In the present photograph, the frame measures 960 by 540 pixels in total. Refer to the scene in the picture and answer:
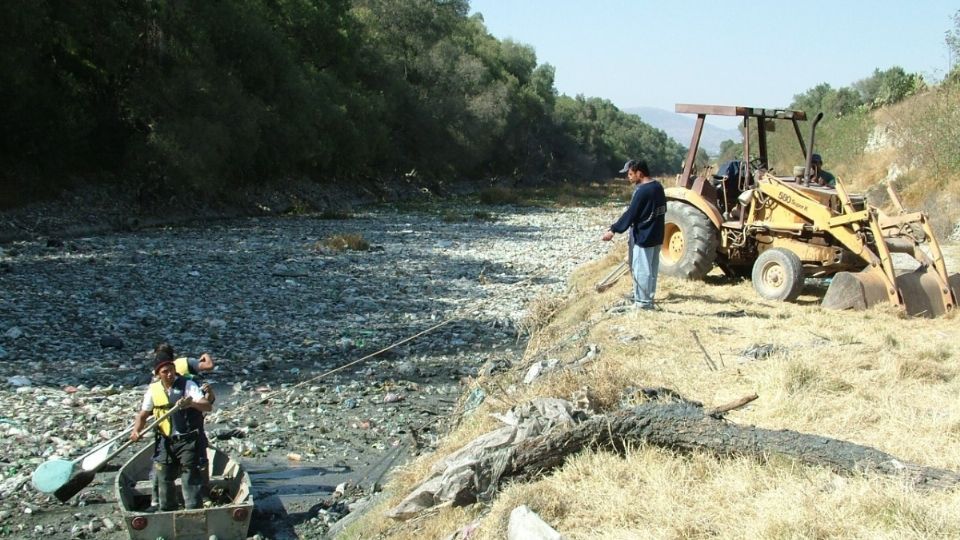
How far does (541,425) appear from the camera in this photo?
224 inches

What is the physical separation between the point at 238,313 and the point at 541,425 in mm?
8788

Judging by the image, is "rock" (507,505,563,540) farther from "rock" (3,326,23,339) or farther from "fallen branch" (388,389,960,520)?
"rock" (3,326,23,339)

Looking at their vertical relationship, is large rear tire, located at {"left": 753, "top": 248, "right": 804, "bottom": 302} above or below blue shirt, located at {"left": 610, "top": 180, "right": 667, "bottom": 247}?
below

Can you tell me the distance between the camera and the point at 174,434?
6484mm

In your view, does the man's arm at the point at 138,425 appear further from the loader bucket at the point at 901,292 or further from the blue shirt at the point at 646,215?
the loader bucket at the point at 901,292

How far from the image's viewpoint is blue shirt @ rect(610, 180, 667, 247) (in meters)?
9.75

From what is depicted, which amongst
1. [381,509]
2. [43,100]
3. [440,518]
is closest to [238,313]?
[381,509]

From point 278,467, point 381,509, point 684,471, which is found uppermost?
point 684,471

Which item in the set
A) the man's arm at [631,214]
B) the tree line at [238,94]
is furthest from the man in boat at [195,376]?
the tree line at [238,94]

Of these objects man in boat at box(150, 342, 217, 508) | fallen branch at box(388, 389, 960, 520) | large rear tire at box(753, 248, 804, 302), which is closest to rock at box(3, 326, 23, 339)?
man in boat at box(150, 342, 217, 508)

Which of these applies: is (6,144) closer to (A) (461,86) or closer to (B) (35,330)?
(B) (35,330)

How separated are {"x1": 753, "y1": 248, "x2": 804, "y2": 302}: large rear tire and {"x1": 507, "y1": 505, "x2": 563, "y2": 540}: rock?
22.0 ft

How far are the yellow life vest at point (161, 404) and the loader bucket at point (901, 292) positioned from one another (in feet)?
23.4

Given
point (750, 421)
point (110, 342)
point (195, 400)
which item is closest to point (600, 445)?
point (750, 421)
